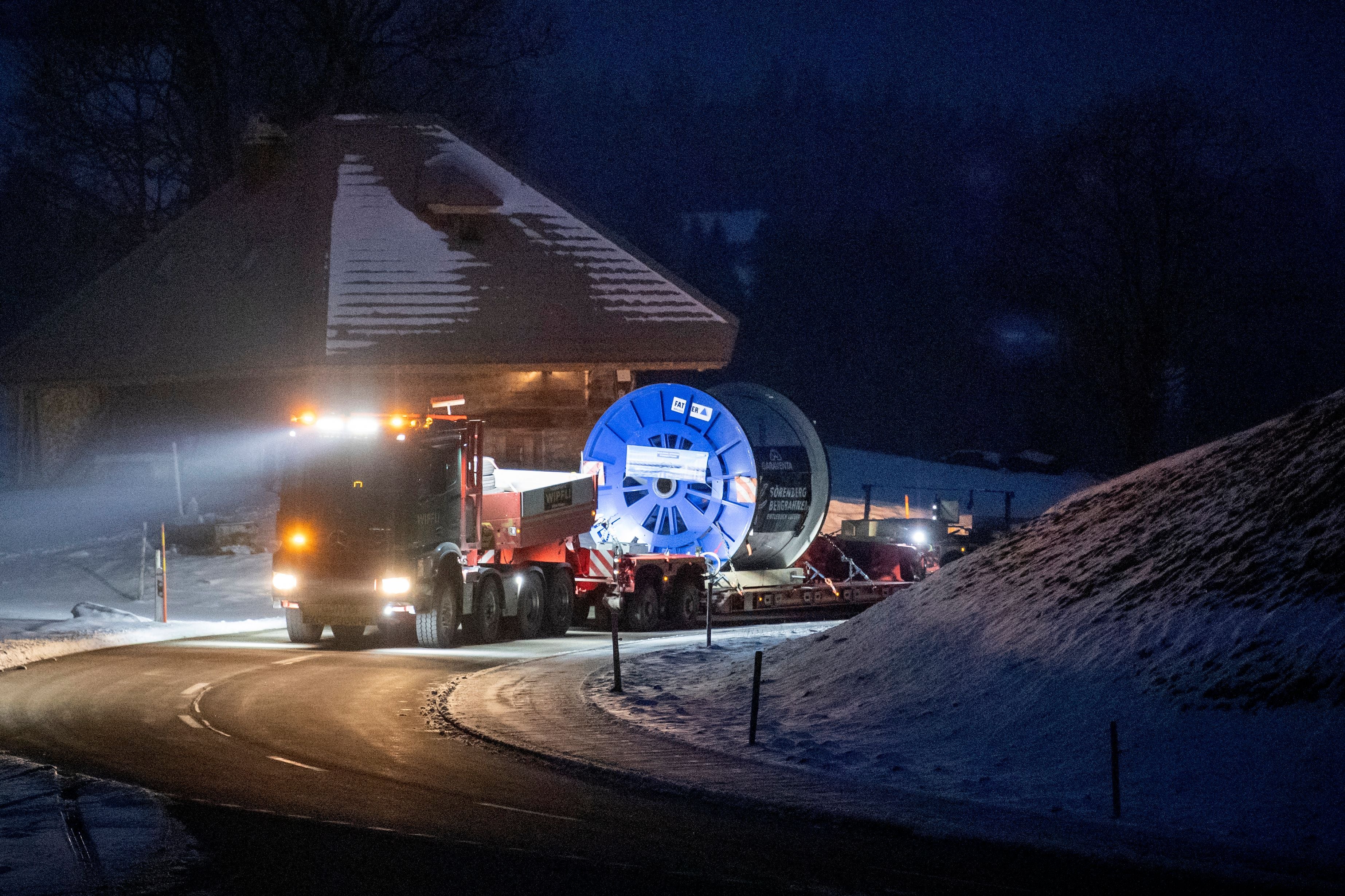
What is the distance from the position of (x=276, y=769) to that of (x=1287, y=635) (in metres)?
8.00

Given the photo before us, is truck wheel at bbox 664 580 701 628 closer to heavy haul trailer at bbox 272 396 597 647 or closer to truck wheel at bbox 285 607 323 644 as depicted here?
heavy haul trailer at bbox 272 396 597 647

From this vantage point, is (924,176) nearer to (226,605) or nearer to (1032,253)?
(1032,253)

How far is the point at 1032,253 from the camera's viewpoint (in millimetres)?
54375

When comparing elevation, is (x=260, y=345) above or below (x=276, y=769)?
above

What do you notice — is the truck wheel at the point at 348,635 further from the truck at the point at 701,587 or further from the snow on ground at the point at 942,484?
the snow on ground at the point at 942,484

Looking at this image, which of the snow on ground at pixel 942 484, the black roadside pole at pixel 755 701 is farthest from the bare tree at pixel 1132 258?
the black roadside pole at pixel 755 701

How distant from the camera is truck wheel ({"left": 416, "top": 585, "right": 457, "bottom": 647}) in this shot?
22266 millimetres

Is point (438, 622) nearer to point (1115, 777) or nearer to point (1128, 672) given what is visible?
point (1128, 672)

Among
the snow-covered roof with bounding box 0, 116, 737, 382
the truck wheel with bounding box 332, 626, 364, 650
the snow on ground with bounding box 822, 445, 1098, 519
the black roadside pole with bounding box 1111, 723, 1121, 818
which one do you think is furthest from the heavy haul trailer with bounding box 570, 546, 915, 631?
the snow on ground with bounding box 822, 445, 1098, 519

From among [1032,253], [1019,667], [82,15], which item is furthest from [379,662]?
[1032,253]

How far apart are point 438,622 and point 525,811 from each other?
12.1 meters

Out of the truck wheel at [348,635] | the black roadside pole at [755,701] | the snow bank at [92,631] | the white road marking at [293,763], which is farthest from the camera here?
the truck wheel at [348,635]

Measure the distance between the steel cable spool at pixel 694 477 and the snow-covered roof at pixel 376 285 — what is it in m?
6.38

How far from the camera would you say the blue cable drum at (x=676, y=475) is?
89.2 ft
